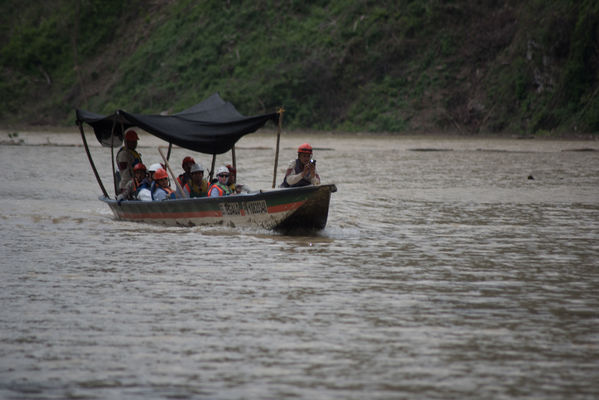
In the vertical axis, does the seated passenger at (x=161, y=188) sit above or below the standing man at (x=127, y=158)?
below

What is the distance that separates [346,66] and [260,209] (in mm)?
35058

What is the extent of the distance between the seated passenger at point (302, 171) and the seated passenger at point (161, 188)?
205 cm

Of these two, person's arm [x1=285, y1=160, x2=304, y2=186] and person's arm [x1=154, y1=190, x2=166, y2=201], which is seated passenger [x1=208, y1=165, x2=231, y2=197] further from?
person's arm [x1=285, y1=160, x2=304, y2=186]

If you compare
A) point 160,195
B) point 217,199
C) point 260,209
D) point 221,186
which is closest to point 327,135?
point 160,195

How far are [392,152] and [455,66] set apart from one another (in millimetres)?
13334

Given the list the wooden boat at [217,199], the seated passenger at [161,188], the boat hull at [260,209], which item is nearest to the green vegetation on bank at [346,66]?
the wooden boat at [217,199]

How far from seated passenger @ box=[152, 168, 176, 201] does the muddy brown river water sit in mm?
682

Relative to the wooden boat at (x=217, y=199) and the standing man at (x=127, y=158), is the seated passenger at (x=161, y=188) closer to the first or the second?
the wooden boat at (x=217, y=199)

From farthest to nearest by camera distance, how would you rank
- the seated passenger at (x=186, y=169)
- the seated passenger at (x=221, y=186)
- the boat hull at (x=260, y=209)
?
the seated passenger at (x=186, y=169) < the seated passenger at (x=221, y=186) < the boat hull at (x=260, y=209)

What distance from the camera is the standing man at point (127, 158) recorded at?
14.7 meters

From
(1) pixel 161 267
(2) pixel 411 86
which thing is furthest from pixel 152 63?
(1) pixel 161 267

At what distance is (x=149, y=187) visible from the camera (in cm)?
1443

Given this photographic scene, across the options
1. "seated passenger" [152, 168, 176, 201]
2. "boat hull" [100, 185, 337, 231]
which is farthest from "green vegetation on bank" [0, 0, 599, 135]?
"boat hull" [100, 185, 337, 231]

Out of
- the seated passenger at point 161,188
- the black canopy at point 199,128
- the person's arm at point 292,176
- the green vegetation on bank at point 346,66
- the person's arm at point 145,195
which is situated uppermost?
the green vegetation on bank at point 346,66
